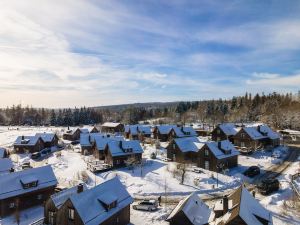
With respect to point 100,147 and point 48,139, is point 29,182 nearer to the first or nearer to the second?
point 100,147

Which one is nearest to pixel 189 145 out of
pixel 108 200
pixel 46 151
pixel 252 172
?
pixel 252 172

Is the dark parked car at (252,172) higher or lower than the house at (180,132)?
lower

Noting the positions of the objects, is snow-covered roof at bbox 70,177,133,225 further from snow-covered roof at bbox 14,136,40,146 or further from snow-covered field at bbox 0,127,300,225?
snow-covered roof at bbox 14,136,40,146

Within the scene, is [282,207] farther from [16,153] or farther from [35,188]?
[16,153]

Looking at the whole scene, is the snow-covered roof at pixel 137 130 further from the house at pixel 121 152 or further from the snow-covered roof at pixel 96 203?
the snow-covered roof at pixel 96 203

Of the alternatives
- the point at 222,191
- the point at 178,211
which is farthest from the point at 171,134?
the point at 178,211

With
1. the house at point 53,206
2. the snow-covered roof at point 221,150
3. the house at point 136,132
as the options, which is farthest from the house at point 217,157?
the house at point 136,132
